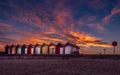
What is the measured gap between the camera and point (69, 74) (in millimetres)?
14547

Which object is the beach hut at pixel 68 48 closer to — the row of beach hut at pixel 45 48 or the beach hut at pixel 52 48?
the row of beach hut at pixel 45 48

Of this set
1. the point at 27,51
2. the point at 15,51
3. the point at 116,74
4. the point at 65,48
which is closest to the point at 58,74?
the point at 116,74

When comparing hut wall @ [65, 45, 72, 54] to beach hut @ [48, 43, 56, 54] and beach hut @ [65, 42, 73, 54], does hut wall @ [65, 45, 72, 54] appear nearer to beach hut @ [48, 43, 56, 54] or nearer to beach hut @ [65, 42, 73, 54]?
beach hut @ [65, 42, 73, 54]

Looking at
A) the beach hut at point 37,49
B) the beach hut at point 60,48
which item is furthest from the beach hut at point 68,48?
the beach hut at point 37,49

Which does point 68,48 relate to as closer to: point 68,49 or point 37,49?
point 68,49

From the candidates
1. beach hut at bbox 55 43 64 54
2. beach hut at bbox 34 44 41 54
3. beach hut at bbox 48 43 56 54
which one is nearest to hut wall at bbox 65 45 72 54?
beach hut at bbox 55 43 64 54

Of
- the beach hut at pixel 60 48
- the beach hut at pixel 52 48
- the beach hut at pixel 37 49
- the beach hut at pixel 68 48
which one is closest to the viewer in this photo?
the beach hut at pixel 68 48

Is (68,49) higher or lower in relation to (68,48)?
lower

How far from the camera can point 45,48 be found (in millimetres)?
67438

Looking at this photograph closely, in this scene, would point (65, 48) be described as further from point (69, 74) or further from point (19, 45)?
point (69, 74)

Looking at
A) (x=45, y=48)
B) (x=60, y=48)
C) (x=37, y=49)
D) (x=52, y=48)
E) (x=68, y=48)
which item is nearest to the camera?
(x=68, y=48)

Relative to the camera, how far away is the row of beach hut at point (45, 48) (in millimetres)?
62312

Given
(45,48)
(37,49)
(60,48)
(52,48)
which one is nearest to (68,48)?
(60,48)

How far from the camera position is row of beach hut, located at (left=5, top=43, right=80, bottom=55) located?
62312mm
